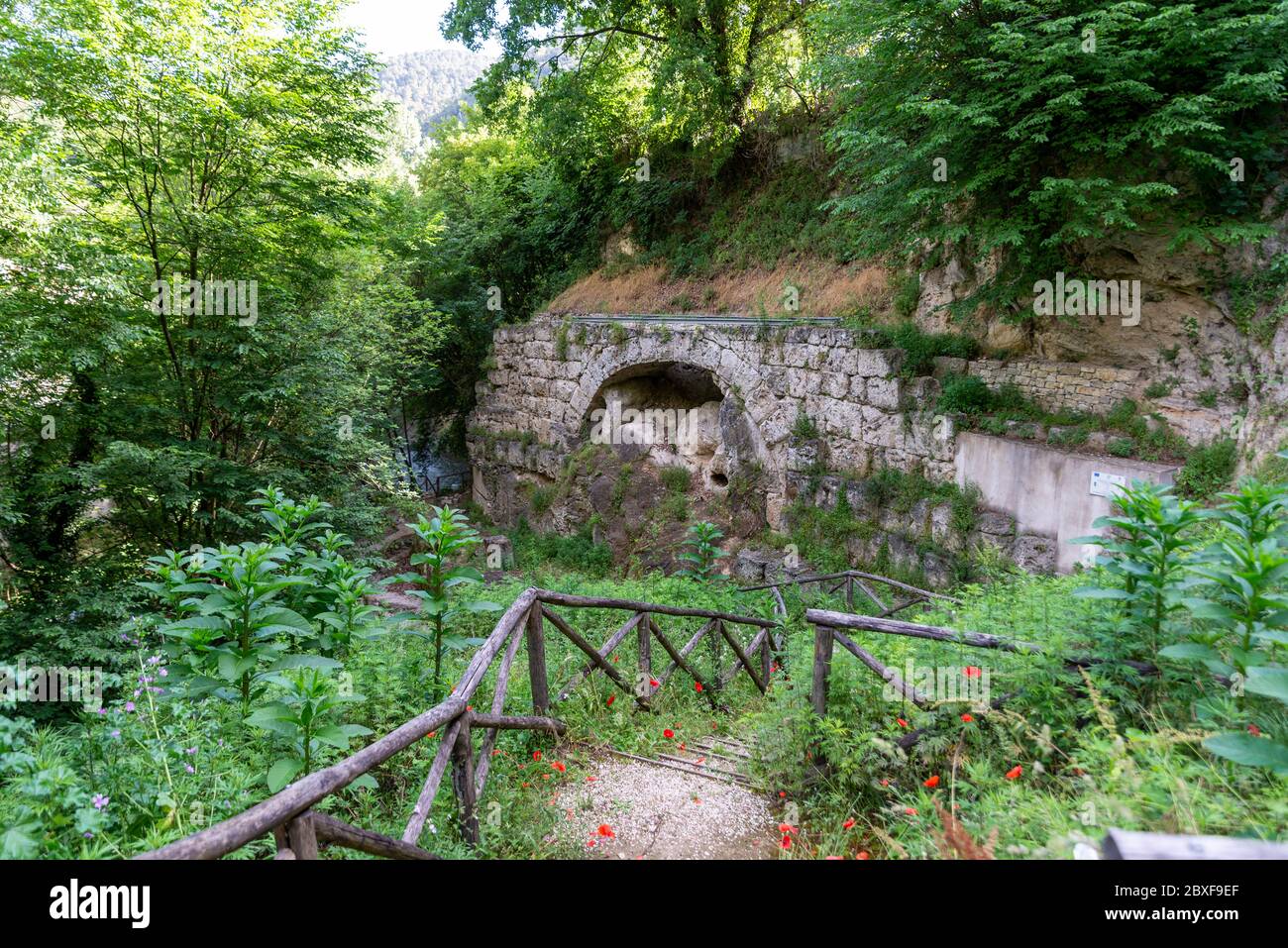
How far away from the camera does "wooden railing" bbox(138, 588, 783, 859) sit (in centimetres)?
164

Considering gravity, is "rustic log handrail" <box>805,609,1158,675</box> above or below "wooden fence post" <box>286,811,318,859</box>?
above

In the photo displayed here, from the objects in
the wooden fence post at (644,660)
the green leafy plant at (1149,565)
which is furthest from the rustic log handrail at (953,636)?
the wooden fence post at (644,660)

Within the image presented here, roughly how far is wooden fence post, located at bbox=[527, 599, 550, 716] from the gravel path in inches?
19.2

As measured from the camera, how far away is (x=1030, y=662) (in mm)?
2793

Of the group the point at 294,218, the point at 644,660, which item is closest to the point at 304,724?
the point at 644,660

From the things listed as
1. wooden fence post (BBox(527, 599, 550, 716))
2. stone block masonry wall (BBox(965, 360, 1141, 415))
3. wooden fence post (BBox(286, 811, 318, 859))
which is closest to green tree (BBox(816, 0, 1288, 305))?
stone block masonry wall (BBox(965, 360, 1141, 415))

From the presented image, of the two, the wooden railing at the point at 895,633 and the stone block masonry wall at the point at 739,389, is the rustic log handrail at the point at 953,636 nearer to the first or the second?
the wooden railing at the point at 895,633

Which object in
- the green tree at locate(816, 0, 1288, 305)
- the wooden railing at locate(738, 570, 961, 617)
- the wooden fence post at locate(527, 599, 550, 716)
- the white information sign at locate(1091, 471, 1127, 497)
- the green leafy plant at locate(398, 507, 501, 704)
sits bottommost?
the wooden railing at locate(738, 570, 961, 617)

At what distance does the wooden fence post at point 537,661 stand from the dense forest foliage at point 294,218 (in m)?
0.61

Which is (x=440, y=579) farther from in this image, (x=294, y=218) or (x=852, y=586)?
(x=294, y=218)

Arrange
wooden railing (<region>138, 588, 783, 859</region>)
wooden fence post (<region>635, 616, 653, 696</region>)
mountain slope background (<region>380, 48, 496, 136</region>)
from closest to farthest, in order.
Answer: wooden railing (<region>138, 588, 783, 859</region>)
wooden fence post (<region>635, 616, 653, 696</region>)
mountain slope background (<region>380, 48, 496, 136</region>)

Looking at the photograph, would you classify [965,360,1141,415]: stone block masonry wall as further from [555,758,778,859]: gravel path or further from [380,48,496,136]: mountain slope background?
[380,48,496,136]: mountain slope background
